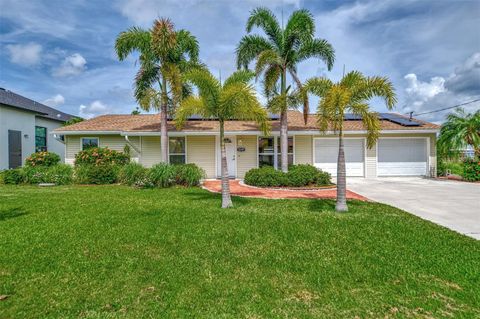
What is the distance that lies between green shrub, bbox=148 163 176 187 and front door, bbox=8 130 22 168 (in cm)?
1528

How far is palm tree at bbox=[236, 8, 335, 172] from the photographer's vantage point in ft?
36.2

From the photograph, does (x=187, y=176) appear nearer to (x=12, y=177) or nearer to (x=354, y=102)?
(x=354, y=102)

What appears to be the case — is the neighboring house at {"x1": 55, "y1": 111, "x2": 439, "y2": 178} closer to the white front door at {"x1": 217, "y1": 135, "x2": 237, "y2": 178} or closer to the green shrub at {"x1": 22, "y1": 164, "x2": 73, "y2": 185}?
the white front door at {"x1": 217, "y1": 135, "x2": 237, "y2": 178}

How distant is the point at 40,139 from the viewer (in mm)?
22891

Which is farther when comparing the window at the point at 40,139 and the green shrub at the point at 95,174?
the window at the point at 40,139

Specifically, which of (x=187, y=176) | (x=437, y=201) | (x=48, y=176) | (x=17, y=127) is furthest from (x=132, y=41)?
(x=17, y=127)

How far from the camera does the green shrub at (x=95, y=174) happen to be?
12.4m

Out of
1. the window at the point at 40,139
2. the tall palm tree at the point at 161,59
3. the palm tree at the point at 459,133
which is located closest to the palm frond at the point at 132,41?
the tall palm tree at the point at 161,59

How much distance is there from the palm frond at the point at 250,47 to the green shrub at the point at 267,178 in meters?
5.12

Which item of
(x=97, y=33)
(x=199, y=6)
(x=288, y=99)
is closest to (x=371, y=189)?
(x=288, y=99)

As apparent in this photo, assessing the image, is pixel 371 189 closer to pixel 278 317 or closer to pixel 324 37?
pixel 324 37

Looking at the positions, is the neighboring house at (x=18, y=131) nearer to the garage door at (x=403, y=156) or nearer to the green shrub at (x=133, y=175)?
the green shrub at (x=133, y=175)

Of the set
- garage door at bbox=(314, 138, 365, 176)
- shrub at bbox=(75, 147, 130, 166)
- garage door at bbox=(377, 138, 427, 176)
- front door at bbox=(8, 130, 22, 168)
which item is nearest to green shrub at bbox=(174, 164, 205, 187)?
shrub at bbox=(75, 147, 130, 166)

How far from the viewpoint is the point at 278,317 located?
2.64 metres
